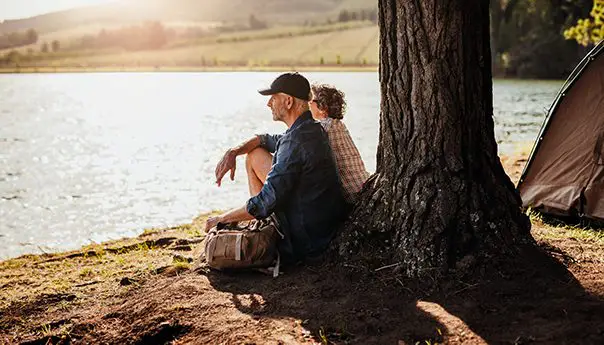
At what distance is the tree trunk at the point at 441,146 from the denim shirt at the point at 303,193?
58 cm

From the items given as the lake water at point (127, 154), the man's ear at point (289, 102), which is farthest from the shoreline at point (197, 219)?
the man's ear at point (289, 102)

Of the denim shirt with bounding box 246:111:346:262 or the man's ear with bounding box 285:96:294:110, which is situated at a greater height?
the man's ear with bounding box 285:96:294:110

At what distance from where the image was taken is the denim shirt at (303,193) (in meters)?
6.08

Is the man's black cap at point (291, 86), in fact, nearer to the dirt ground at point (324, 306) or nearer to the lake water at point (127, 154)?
the lake water at point (127, 154)

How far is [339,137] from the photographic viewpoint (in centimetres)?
660

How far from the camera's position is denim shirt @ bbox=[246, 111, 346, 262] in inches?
239

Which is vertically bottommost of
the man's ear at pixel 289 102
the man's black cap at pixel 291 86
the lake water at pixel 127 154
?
the lake water at pixel 127 154

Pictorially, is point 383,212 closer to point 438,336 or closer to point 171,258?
point 438,336

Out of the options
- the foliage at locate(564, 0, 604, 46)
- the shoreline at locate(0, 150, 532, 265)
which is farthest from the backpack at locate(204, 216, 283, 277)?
the foliage at locate(564, 0, 604, 46)

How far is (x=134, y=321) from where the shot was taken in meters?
5.52

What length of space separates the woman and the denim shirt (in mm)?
174

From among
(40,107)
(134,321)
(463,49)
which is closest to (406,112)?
(463,49)

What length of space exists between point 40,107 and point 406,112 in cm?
3590

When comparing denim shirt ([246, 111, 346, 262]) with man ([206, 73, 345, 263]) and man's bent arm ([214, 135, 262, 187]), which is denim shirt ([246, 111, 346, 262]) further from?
man's bent arm ([214, 135, 262, 187])
